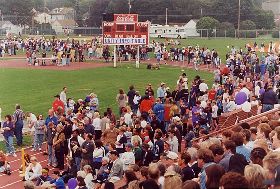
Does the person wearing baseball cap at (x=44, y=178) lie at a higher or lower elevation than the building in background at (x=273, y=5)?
lower

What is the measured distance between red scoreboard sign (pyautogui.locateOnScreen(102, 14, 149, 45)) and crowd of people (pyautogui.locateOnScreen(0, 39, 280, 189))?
1706 centimetres

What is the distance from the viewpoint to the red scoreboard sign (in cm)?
4162

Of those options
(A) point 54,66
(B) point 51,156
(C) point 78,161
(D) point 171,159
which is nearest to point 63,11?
(A) point 54,66

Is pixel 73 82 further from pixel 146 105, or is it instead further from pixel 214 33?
pixel 214 33

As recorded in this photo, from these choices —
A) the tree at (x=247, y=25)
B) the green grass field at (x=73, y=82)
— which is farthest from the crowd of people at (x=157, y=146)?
the tree at (x=247, y=25)

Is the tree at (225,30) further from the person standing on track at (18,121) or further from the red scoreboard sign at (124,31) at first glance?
the person standing on track at (18,121)

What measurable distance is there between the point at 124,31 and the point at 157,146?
2881 cm

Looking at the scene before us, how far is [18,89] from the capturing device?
32688 millimetres

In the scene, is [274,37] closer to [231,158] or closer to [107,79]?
[107,79]

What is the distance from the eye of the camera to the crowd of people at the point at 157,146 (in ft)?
27.0

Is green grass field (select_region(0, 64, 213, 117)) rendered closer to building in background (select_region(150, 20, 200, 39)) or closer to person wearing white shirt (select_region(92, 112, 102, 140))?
person wearing white shirt (select_region(92, 112, 102, 140))

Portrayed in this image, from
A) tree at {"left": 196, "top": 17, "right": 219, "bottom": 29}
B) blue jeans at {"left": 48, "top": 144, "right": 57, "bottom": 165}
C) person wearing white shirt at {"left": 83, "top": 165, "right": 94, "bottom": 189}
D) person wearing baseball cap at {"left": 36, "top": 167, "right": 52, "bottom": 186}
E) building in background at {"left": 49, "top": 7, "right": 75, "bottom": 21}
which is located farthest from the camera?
building in background at {"left": 49, "top": 7, "right": 75, "bottom": 21}

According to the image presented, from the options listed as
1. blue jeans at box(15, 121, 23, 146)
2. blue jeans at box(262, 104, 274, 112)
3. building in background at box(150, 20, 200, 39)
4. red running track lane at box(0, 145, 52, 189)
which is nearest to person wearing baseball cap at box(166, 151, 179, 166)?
red running track lane at box(0, 145, 52, 189)

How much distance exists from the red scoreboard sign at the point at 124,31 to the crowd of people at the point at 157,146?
56.0 feet
